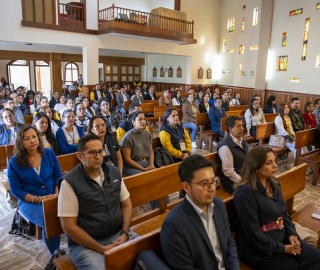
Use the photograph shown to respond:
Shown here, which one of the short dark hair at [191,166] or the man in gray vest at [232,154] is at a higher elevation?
the short dark hair at [191,166]

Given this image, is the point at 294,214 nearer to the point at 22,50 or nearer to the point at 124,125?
the point at 124,125

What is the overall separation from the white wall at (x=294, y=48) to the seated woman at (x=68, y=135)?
8.17 meters

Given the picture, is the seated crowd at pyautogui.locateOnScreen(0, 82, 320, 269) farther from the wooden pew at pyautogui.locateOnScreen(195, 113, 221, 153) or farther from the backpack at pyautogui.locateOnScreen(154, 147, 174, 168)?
the wooden pew at pyautogui.locateOnScreen(195, 113, 221, 153)

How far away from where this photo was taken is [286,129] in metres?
5.26

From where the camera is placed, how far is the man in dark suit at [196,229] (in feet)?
4.76

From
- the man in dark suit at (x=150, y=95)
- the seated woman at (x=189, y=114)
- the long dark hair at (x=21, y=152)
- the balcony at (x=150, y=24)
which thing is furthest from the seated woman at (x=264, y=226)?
the man in dark suit at (x=150, y=95)

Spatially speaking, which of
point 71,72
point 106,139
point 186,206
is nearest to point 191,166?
point 186,206

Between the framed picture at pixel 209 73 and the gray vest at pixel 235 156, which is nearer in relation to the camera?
the gray vest at pixel 235 156

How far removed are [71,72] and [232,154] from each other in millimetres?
13771

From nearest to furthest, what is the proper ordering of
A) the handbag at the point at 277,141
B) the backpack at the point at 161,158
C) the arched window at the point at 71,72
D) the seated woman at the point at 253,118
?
1. the backpack at the point at 161,158
2. the handbag at the point at 277,141
3. the seated woman at the point at 253,118
4. the arched window at the point at 71,72

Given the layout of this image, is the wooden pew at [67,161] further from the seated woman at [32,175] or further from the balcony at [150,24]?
the balcony at [150,24]

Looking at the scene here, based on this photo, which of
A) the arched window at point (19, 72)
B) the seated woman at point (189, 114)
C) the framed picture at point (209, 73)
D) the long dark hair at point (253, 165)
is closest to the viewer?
the long dark hair at point (253, 165)

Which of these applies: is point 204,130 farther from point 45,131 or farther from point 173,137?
point 45,131

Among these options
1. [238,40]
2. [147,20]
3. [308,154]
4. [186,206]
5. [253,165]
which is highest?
[147,20]
